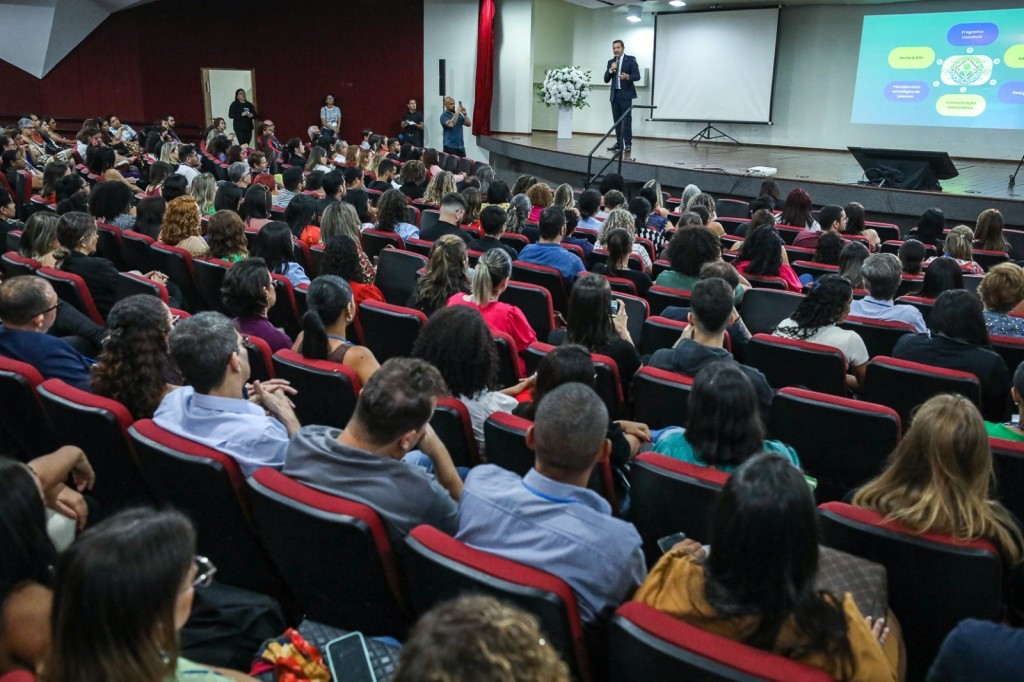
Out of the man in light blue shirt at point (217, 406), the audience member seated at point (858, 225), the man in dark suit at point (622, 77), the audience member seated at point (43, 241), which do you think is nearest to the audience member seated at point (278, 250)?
the audience member seated at point (43, 241)

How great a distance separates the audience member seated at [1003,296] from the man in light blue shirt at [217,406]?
342 cm

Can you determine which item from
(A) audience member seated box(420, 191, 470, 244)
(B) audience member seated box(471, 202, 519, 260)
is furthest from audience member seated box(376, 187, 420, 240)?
(B) audience member seated box(471, 202, 519, 260)

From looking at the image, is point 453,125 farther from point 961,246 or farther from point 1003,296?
point 1003,296

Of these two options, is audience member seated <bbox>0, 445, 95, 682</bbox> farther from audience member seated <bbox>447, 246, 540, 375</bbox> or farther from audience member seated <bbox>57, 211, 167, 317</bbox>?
audience member seated <bbox>57, 211, 167, 317</bbox>

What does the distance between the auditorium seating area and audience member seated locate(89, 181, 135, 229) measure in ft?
6.35

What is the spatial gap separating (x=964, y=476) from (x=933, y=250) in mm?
5176

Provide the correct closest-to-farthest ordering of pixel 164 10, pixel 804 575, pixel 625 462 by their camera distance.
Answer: pixel 804 575 → pixel 625 462 → pixel 164 10

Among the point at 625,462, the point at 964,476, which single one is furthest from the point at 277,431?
the point at 964,476

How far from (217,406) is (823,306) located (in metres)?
2.64

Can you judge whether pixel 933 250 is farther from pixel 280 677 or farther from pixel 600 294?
pixel 280 677

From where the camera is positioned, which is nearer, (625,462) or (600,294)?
(625,462)

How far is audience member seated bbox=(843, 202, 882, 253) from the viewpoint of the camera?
6.29 metres

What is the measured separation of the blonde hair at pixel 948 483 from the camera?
1.89m

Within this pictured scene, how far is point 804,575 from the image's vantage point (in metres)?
1.48
